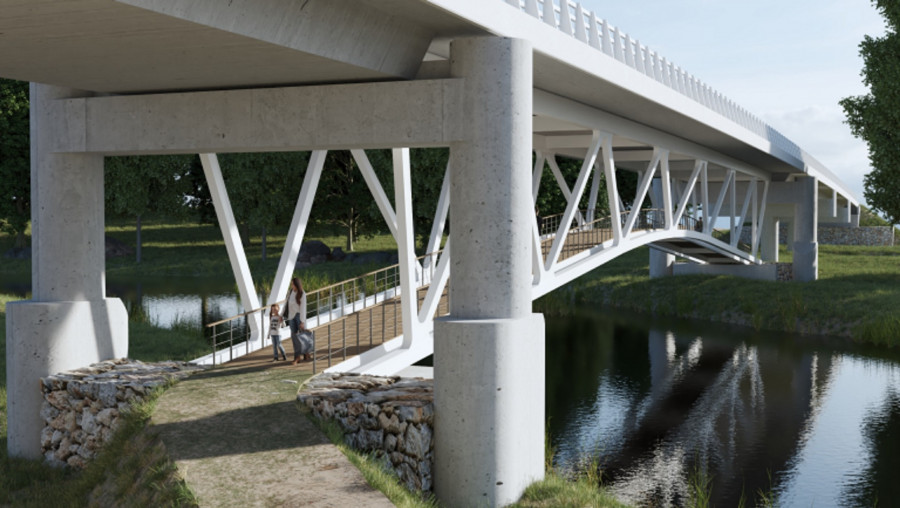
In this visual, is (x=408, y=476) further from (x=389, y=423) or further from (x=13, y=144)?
(x=13, y=144)

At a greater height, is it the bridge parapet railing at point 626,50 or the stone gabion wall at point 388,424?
the bridge parapet railing at point 626,50

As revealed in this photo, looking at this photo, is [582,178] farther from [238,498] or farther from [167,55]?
[238,498]

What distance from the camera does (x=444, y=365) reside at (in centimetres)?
1121

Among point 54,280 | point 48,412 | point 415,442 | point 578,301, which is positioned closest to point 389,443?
point 415,442

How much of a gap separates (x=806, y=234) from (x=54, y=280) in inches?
1468

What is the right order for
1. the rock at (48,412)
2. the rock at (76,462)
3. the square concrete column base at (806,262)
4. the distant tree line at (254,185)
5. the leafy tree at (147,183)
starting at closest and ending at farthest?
the rock at (76,462) < the rock at (48,412) < the distant tree line at (254,185) < the square concrete column base at (806,262) < the leafy tree at (147,183)

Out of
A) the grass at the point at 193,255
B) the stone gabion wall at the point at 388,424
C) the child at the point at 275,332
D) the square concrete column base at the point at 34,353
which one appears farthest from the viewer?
the grass at the point at 193,255

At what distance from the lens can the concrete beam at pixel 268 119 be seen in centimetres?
1156

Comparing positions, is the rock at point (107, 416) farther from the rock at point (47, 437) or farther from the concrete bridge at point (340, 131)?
the concrete bridge at point (340, 131)

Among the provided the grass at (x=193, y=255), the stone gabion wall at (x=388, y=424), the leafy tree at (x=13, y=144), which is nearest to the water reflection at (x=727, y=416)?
the stone gabion wall at (x=388, y=424)

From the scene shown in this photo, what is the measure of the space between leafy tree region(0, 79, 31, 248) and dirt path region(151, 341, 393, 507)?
121 ft

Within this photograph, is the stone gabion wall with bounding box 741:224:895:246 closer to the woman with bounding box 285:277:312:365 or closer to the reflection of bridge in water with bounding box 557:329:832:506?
the reflection of bridge in water with bounding box 557:329:832:506

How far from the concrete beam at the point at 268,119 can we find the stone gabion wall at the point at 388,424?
3091mm

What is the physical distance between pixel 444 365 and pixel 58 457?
5.39 metres
